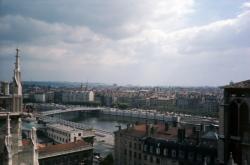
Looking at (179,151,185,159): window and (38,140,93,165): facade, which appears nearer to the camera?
(179,151,185,159): window

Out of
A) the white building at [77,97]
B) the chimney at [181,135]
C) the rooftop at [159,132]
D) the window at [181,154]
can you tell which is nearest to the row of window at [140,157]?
the rooftop at [159,132]

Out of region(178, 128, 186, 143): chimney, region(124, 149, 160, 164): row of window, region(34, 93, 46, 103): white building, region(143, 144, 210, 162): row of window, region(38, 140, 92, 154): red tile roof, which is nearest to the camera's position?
region(143, 144, 210, 162): row of window

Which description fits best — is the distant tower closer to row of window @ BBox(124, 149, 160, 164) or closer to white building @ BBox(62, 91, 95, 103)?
row of window @ BBox(124, 149, 160, 164)

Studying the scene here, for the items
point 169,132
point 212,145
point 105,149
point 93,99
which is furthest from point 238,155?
point 93,99

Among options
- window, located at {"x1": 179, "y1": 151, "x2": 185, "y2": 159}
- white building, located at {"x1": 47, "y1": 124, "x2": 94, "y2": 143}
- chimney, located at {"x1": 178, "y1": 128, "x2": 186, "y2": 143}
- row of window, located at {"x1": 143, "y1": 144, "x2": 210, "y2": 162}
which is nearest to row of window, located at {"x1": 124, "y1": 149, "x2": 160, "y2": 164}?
row of window, located at {"x1": 143, "y1": 144, "x2": 210, "y2": 162}

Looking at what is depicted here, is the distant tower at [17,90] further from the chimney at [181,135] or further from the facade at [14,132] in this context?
the chimney at [181,135]

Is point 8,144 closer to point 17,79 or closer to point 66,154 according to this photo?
point 17,79
